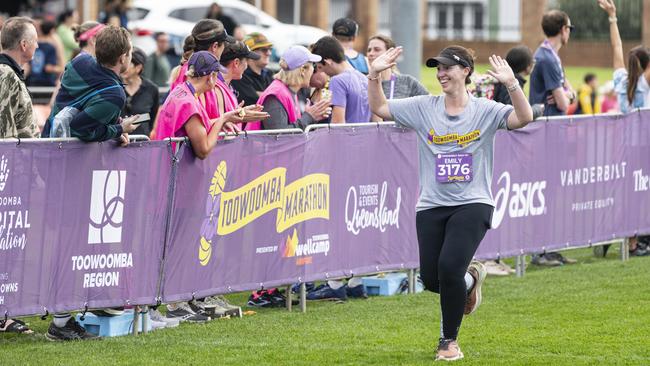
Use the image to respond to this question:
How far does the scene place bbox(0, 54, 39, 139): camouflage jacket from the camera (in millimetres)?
9602

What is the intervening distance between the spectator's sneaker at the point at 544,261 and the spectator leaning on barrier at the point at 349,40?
8.39 feet

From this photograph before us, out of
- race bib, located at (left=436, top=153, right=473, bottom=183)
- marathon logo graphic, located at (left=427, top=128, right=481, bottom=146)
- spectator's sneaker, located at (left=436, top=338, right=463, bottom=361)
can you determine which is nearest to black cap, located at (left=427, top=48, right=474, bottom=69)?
marathon logo graphic, located at (left=427, top=128, right=481, bottom=146)

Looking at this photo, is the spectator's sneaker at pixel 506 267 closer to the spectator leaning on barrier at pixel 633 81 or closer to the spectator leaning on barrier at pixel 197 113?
the spectator leaning on barrier at pixel 633 81

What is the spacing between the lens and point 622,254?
1452 cm

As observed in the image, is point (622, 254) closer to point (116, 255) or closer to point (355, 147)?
point (355, 147)

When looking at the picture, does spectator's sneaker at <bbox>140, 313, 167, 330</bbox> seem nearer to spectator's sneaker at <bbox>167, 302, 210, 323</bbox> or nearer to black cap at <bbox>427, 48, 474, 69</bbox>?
spectator's sneaker at <bbox>167, 302, 210, 323</bbox>

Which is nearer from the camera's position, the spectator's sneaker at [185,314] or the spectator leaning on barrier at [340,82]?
the spectator's sneaker at [185,314]

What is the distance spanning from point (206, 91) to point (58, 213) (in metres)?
1.58

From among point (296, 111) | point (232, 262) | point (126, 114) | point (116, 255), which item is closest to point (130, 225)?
point (116, 255)

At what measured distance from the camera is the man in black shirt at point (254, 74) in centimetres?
1300

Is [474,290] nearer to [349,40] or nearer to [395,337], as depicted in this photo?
[395,337]

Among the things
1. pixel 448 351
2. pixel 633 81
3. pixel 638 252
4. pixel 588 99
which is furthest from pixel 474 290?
pixel 588 99

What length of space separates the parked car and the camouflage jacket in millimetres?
23518

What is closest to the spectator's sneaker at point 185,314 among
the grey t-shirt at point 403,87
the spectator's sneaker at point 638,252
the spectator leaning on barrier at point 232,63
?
the spectator leaning on barrier at point 232,63
